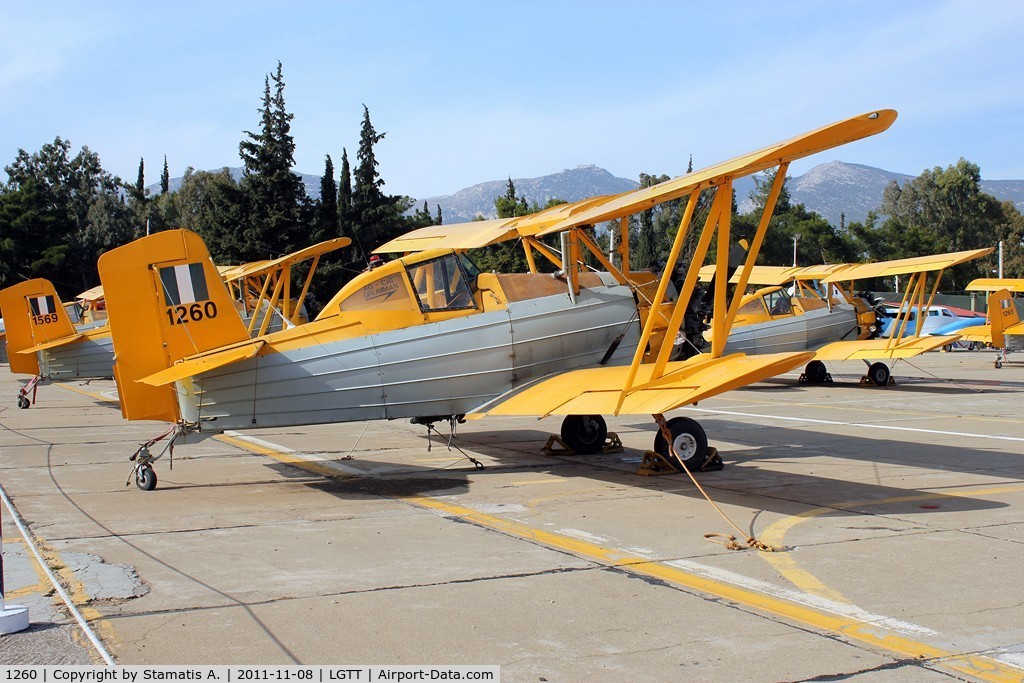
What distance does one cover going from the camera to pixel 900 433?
1341 cm

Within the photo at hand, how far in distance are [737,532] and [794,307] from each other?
17.3 metres

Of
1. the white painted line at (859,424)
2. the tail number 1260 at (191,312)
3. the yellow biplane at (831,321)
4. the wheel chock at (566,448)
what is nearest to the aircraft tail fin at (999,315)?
the yellow biplane at (831,321)

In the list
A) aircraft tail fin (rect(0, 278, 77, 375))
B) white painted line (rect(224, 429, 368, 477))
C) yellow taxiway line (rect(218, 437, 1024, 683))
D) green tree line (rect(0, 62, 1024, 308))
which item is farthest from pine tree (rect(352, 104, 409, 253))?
yellow taxiway line (rect(218, 437, 1024, 683))

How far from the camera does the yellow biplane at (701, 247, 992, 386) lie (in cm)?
2155

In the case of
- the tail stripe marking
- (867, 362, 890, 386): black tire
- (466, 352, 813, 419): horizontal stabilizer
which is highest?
the tail stripe marking

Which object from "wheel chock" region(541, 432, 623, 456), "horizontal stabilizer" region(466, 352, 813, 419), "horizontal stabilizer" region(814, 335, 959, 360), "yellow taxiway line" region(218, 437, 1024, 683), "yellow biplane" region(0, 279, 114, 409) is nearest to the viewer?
"yellow taxiway line" region(218, 437, 1024, 683)

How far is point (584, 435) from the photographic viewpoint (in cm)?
1162

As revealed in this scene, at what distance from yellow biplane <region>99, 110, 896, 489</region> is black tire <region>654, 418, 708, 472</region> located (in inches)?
0.9

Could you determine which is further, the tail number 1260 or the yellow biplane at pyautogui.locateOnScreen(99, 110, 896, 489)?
the tail number 1260

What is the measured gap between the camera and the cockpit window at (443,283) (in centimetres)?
1002

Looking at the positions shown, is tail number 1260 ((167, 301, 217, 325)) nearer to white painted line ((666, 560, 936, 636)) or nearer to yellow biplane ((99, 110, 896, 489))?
yellow biplane ((99, 110, 896, 489))

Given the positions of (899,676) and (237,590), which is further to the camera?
(237,590)

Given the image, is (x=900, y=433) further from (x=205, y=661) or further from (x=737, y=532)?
(x=205, y=661)

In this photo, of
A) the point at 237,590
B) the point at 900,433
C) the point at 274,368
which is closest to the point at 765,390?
the point at 900,433
